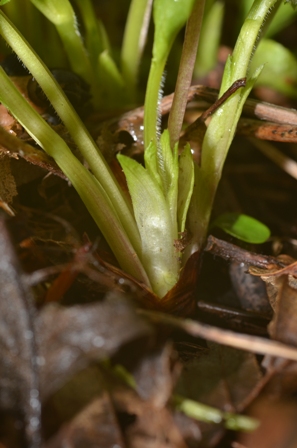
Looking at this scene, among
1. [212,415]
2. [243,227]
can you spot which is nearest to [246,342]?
[212,415]

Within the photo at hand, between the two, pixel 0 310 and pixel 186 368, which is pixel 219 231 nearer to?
pixel 186 368

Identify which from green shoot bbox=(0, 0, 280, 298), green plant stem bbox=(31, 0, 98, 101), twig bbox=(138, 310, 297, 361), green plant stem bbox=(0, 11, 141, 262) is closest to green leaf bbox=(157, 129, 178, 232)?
green shoot bbox=(0, 0, 280, 298)

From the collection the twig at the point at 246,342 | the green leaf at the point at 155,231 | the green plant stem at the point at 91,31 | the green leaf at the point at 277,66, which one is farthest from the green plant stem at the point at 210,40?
the twig at the point at 246,342

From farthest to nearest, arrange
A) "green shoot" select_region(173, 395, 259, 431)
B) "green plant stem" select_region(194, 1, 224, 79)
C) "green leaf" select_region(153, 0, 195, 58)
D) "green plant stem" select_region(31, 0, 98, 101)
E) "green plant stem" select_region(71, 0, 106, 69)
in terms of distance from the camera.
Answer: "green plant stem" select_region(194, 1, 224, 79) < "green plant stem" select_region(71, 0, 106, 69) < "green plant stem" select_region(31, 0, 98, 101) < "green leaf" select_region(153, 0, 195, 58) < "green shoot" select_region(173, 395, 259, 431)

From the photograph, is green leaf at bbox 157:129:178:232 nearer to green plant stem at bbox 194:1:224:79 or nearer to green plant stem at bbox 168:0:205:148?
green plant stem at bbox 168:0:205:148

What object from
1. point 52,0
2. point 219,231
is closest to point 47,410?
point 219,231

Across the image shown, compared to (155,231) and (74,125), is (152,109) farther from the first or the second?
(155,231)

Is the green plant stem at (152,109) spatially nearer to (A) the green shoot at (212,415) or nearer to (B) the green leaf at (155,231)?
(B) the green leaf at (155,231)
